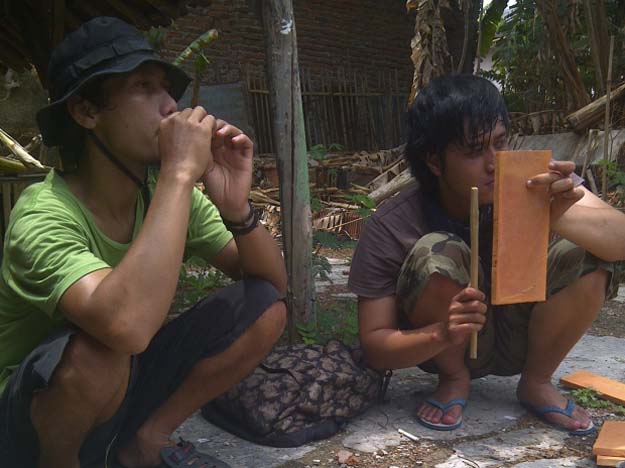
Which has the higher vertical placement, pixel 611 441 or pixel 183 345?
pixel 183 345

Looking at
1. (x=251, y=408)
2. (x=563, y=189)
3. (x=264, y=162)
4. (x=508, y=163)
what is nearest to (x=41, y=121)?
(x=251, y=408)

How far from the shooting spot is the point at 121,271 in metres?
1.56

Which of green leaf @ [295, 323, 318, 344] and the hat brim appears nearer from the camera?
the hat brim

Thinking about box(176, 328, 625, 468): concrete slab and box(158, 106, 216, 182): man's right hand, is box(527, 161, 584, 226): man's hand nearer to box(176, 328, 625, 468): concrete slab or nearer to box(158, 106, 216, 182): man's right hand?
box(176, 328, 625, 468): concrete slab

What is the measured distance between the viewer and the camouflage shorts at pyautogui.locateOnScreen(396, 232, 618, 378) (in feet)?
7.11

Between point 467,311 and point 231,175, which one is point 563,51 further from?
point 231,175

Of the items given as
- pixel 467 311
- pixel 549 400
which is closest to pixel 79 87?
pixel 467 311

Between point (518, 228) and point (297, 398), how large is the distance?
890 millimetres

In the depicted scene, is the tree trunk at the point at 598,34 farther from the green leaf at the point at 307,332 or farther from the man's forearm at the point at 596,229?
the man's forearm at the point at 596,229

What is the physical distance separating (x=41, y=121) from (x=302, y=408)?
3.89ft

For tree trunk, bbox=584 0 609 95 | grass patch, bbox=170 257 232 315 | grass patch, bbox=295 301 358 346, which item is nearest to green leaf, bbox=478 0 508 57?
tree trunk, bbox=584 0 609 95

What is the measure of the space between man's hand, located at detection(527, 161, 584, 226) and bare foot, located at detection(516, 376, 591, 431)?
684 mm

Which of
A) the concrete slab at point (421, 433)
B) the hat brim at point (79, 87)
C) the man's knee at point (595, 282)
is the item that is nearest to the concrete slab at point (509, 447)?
the concrete slab at point (421, 433)

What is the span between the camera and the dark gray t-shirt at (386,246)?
2.33 metres
